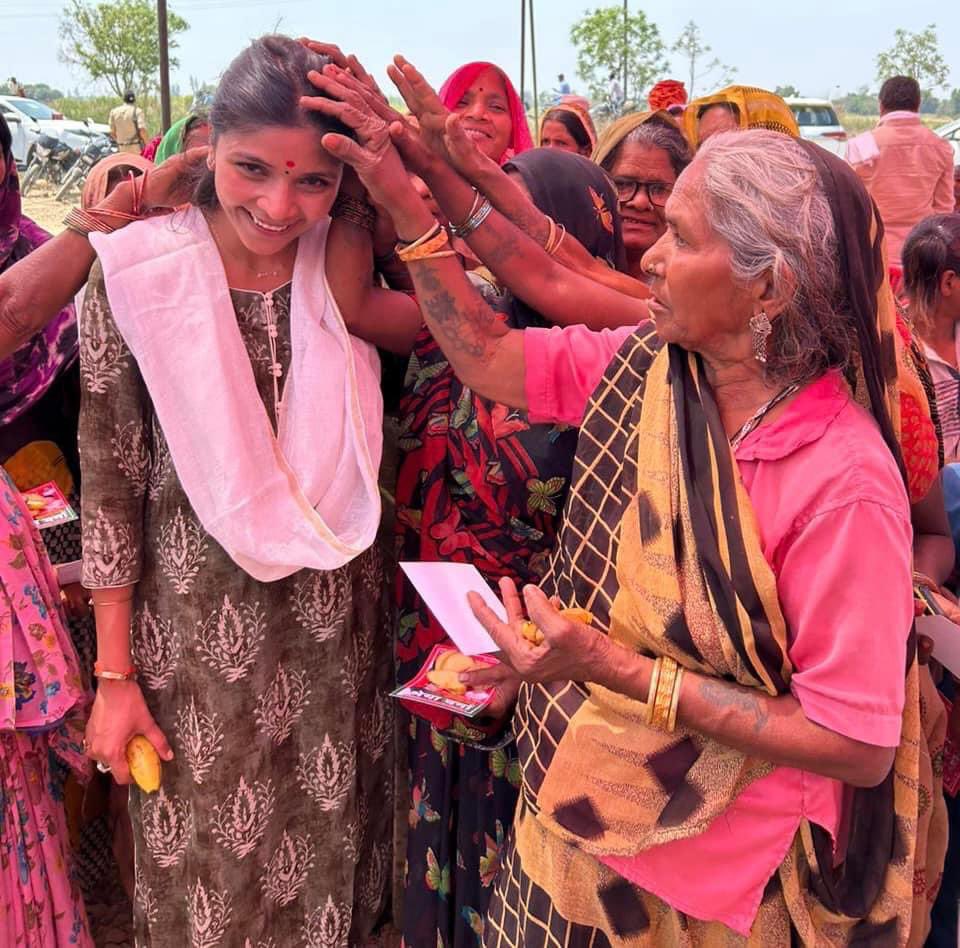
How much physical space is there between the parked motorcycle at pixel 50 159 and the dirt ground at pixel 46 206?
0.17 meters

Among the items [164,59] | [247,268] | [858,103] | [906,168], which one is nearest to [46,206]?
[164,59]

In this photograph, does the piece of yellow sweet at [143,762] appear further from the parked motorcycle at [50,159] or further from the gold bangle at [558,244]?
the parked motorcycle at [50,159]

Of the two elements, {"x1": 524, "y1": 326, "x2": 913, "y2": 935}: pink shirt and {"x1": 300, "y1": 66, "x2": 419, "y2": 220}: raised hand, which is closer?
{"x1": 524, "y1": 326, "x2": 913, "y2": 935}: pink shirt

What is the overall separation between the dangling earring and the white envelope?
1.86 feet

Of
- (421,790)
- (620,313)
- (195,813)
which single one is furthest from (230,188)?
(421,790)

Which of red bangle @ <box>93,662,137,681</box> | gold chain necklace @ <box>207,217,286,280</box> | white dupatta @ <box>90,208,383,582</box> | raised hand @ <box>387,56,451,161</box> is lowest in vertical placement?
red bangle @ <box>93,662,137,681</box>

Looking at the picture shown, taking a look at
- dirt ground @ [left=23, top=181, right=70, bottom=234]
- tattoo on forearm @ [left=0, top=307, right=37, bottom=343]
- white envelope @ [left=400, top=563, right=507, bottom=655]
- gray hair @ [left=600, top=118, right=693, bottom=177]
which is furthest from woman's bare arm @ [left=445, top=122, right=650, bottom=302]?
dirt ground @ [left=23, top=181, right=70, bottom=234]

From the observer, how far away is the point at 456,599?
1645 millimetres

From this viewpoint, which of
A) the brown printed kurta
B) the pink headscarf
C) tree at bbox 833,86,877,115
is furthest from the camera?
tree at bbox 833,86,877,115

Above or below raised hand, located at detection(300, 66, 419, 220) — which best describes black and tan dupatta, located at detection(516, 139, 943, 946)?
below

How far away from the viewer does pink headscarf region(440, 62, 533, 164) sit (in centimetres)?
321

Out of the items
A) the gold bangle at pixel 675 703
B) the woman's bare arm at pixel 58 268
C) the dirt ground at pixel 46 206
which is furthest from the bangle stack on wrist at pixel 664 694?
the dirt ground at pixel 46 206

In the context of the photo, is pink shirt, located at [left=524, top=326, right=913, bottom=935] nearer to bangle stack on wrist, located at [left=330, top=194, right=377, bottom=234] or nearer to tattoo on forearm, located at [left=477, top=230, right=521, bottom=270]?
tattoo on forearm, located at [left=477, top=230, right=521, bottom=270]

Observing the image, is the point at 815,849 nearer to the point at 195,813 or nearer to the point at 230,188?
the point at 195,813
